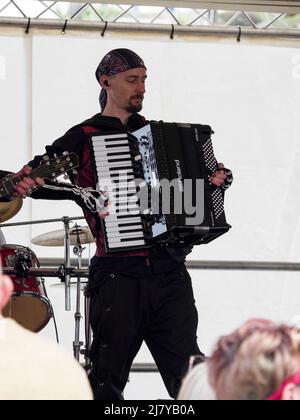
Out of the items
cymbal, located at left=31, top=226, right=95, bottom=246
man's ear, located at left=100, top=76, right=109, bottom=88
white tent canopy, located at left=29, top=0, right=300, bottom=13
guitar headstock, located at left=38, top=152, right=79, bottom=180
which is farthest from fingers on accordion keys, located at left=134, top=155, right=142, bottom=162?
cymbal, located at left=31, top=226, right=95, bottom=246

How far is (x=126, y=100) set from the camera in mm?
5430

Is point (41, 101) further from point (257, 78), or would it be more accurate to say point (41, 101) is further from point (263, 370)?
point (263, 370)

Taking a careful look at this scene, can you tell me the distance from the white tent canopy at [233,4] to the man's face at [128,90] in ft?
1.79

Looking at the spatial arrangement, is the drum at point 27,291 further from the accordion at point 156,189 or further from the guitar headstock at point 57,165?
the accordion at point 156,189

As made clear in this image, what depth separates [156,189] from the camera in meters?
5.13

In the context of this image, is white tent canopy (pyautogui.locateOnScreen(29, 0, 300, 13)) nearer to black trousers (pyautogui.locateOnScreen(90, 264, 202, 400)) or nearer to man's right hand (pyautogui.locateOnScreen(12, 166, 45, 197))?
man's right hand (pyautogui.locateOnScreen(12, 166, 45, 197))

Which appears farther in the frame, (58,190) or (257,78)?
(257,78)

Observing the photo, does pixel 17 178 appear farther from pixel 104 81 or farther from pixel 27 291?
pixel 27 291

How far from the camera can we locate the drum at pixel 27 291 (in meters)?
6.27

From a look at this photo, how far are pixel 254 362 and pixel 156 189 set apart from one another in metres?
3.12

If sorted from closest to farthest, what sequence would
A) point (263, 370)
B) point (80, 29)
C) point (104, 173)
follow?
point (263, 370)
point (104, 173)
point (80, 29)

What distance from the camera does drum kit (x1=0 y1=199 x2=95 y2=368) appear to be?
6.13 m

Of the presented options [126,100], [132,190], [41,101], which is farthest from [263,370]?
[41,101]

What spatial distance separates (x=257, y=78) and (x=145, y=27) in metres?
0.74
